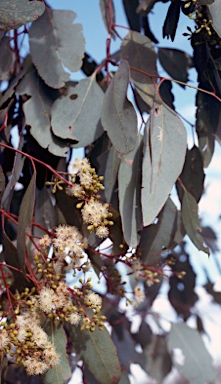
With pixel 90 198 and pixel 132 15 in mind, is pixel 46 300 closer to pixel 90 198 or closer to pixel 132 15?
pixel 90 198

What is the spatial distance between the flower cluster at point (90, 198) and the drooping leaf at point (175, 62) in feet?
1.75

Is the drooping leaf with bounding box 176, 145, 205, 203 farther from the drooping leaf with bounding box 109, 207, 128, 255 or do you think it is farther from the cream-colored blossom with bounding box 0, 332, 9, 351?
the cream-colored blossom with bounding box 0, 332, 9, 351

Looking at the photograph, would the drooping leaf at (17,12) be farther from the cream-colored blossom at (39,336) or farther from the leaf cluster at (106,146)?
the cream-colored blossom at (39,336)

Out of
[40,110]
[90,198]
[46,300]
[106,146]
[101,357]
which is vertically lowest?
[101,357]

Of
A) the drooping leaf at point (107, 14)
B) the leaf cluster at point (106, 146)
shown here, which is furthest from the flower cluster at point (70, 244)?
the drooping leaf at point (107, 14)

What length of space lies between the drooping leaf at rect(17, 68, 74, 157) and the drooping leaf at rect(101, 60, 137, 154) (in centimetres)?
12

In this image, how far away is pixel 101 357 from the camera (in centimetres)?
109

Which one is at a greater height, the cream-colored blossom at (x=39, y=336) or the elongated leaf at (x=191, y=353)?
the cream-colored blossom at (x=39, y=336)

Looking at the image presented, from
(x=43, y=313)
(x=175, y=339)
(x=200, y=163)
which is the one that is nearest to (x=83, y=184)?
(x=43, y=313)

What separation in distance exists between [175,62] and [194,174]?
328mm

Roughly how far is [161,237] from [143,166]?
0.23 meters

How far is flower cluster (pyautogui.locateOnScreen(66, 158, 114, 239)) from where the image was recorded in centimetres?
96

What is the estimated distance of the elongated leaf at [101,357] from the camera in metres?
1.09

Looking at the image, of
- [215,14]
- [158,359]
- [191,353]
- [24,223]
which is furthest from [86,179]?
[158,359]
